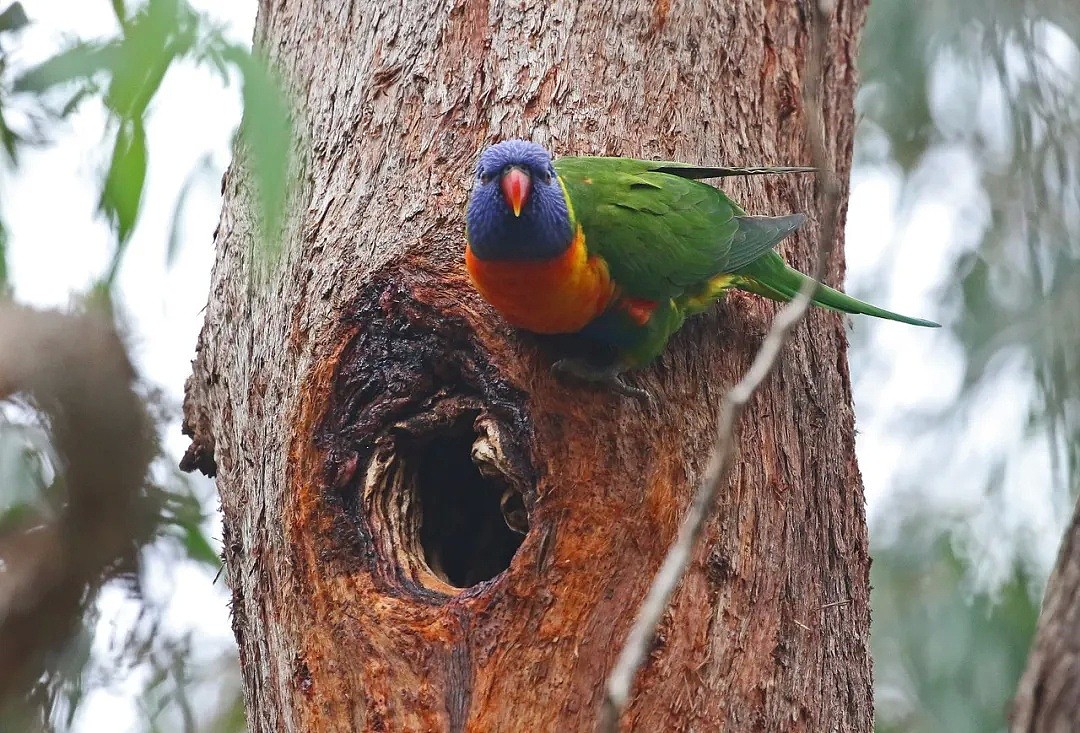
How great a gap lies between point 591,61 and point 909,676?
3.26 m

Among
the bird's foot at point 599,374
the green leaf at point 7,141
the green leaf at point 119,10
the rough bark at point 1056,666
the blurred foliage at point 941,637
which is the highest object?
the green leaf at point 7,141

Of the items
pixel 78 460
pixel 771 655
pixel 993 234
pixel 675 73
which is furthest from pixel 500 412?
pixel 993 234

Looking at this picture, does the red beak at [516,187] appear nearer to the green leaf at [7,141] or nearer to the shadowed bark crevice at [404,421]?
the shadowed bark crevice at [404,421]

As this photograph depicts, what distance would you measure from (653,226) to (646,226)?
0.06ft

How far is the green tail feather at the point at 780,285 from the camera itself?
2637mm

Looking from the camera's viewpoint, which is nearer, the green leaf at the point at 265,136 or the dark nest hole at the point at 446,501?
the green leaf at the point at 265,136

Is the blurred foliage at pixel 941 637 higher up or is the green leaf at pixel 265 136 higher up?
the green leaf at pixel 265 136

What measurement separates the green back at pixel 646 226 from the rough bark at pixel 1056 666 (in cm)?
131

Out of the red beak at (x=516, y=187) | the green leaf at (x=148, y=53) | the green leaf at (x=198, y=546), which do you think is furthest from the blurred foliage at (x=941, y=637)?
the green leaf at (x=148, y=53)

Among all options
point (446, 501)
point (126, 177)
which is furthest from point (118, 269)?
point (446, 501)

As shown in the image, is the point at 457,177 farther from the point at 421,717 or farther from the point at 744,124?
the point at 421,717

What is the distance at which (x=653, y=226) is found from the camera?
8.21 feet

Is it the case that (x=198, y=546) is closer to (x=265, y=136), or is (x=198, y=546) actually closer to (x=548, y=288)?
(x=548, y=288)

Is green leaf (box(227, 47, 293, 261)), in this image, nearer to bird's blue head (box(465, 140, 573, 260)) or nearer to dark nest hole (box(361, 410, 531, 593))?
bird's blue head (box(465, 140, 573, 260))
